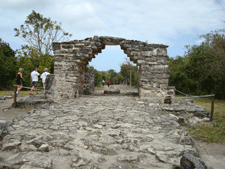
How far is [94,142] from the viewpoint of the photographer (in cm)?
344

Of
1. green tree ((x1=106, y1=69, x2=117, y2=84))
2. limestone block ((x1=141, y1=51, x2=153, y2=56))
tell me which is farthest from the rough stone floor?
green tree ((x1=106, y1=69, x2=117, y2=84))

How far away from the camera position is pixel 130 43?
7.59 metres

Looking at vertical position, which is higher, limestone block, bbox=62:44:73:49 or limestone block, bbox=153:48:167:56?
limestone block, bbox=62:44:73:49

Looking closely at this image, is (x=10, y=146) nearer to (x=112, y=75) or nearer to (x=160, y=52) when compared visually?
(x=160, y=52)

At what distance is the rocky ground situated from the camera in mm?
2744

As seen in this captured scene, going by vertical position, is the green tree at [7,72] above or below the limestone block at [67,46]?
below

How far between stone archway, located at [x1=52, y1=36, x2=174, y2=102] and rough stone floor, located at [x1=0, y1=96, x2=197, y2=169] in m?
2.29

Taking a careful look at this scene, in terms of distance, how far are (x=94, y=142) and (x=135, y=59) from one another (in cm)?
500

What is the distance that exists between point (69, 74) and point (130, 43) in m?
3.14

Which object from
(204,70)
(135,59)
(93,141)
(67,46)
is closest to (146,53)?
(135,59)

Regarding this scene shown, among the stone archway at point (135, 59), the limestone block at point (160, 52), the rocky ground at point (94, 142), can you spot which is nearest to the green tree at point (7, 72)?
the stone archway at point (135, 59)

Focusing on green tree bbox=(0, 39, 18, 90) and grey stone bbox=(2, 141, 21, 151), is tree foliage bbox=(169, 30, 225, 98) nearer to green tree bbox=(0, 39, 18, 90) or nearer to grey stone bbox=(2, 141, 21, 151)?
grey stone bbox=(2, 141, 21, 151)

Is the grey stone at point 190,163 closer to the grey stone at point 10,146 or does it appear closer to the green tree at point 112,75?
the grey stone at point 10,146

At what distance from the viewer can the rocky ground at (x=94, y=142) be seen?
274 cm
